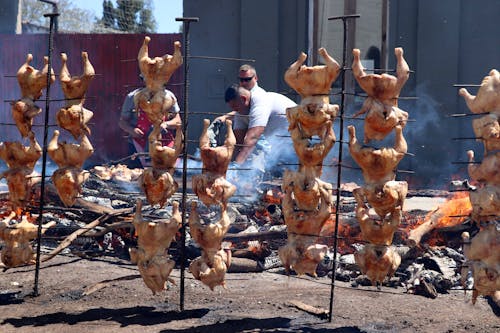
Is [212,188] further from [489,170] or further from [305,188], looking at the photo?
[489,170]

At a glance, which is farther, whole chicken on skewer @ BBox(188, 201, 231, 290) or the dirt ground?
whole chicken on skewer @ BBox(188, 201, 231, 290)

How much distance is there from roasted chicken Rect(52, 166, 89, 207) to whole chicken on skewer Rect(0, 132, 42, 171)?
1.30 feet

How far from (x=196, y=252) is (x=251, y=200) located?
86.4 inches

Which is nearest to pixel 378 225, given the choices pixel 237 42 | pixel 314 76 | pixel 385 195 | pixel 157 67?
pixel 385 195

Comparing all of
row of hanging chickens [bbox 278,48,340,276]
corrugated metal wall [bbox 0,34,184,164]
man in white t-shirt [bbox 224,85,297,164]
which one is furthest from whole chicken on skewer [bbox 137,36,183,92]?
corrugated metal wall [bbox 0,34,184,164]

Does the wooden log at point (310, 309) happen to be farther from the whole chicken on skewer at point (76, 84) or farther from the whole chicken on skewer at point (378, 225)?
the whole chicken on skewer at point (76, 84)

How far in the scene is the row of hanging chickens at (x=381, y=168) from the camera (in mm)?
5902

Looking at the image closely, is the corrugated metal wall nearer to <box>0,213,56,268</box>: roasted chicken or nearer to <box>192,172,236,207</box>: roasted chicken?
<box>0,213,56,268</box>: roasted chicken

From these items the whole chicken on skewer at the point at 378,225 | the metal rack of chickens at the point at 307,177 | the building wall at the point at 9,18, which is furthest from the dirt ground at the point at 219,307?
the building wall at the point at 9,18

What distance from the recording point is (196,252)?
8375mm

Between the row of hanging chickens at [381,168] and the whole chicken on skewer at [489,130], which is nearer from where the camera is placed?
the whole chicken on skewer at [489,130]

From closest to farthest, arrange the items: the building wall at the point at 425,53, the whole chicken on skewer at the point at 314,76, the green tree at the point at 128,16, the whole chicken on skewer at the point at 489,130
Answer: the whole chicken on skewer at the point at 489,130, the whole chicken on skewer at the point at 314,76, the building wall at the point at 425,53, the green tree at the point at 128,16

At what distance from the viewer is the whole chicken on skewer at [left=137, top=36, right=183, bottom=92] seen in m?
6.45

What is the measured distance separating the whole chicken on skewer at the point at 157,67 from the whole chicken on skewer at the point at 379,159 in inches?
66.5
